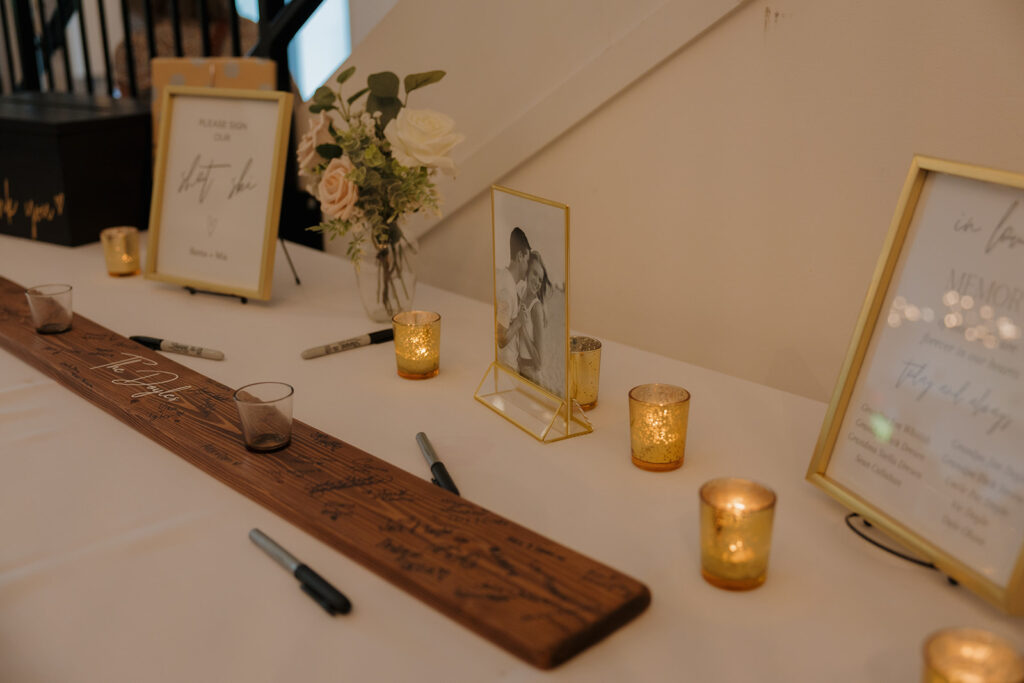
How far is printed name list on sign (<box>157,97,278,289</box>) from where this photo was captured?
1.42 metres

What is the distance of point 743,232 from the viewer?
1.31 m

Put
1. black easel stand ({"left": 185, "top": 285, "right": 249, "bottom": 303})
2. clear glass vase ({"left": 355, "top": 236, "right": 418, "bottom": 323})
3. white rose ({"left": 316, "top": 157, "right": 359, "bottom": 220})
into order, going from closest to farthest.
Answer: white rose ({"left": 316, "top": 157, "right": 359, "bottom": 220}) < clear glass vase ({"left": 355, "top": 236, "right": 418, "bottom": 323}) < black easel stand ({"left": 185, "top": 285, "right": 249, "bottom": 303})

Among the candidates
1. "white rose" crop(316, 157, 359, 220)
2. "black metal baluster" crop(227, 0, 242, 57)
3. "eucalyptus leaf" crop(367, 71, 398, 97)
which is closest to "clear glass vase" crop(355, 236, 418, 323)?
"white rose" crop(316, 157, 359, 220)

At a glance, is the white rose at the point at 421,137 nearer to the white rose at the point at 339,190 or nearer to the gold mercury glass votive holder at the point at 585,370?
the white rose at the point at 339,190

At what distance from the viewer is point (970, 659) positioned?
1.76ft

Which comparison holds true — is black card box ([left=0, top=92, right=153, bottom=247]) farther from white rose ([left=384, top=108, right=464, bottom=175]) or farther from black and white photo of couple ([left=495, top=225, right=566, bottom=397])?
black and white photo of couple ([left=495, top=225, right=566, bottom=397])

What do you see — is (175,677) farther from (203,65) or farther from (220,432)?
(203,65)

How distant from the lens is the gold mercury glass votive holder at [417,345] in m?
1.12

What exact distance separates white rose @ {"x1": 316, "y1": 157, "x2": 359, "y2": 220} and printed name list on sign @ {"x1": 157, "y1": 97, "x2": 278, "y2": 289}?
0.71 feet

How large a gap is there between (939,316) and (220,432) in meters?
0.74

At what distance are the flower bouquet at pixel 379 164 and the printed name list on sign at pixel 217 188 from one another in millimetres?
152

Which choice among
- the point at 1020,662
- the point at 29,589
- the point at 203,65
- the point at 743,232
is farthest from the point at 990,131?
the point at 203,65
